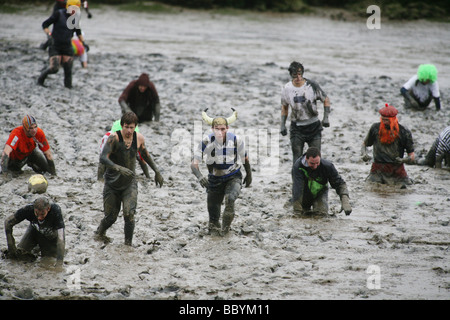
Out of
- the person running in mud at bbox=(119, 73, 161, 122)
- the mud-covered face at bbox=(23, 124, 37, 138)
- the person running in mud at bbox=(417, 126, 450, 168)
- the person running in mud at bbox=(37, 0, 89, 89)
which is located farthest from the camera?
the person running in mud at bbox=(37, 0, 89, 89)

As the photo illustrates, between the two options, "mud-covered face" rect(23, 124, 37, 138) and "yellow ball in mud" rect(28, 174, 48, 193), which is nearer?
"yellow ball in mud" rect(28, 174, 48, 193)

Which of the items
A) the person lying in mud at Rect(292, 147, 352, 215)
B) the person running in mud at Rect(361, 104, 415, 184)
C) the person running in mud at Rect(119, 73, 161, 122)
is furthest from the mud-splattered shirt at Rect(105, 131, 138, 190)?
the person running in mud at Rect(119, 73, 161, 122)

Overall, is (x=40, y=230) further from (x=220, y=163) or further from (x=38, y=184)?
(x=220, y=163)

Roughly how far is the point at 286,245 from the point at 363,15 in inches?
726

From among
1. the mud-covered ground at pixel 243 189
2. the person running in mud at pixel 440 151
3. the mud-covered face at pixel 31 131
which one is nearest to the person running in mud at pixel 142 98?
the mud-covered ground at pixel 243 189

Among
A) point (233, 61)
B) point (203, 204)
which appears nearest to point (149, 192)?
point (203, 204)

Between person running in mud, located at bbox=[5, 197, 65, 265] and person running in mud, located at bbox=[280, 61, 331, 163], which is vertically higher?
person running in mud, located at bbox=[280, 61, 331, 163]

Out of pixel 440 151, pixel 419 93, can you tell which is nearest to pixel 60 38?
pixel 419 93

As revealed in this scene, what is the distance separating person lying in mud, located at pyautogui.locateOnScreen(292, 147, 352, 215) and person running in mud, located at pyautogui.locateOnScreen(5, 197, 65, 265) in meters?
3.42

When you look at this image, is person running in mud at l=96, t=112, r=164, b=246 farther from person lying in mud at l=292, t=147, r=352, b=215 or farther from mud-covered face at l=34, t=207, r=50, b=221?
person lying in mud at l=292, t=147, r=352, b=215

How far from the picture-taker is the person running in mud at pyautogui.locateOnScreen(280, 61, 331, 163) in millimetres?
10047

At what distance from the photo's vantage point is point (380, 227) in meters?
9.05
